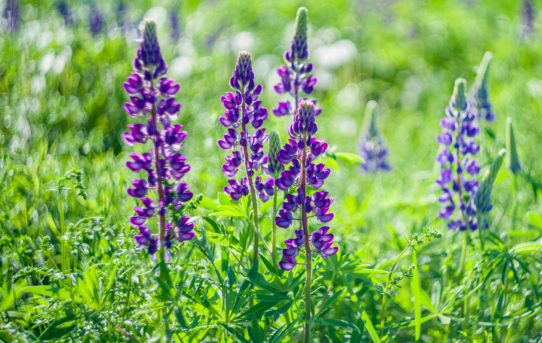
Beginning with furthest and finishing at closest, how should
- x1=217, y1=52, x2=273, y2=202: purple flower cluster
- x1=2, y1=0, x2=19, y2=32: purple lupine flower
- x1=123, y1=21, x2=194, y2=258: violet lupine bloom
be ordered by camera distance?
x1=2, y1=0, x2=19, y2=32: purple lupine flower < x1=217, y1=52, x2=273, y2=202: purple flower cluster < x1=123, y1=21, x2=194, y2=258: violet lupine bloom

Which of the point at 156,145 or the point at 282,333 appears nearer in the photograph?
the point at 156,145

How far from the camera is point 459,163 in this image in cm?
260

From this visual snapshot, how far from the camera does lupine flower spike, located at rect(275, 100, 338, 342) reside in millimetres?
1760

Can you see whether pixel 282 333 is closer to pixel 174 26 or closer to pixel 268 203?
pixel 268 203

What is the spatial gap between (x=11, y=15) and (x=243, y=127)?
3819 mm

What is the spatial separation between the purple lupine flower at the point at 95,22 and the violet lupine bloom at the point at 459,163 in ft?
13.7

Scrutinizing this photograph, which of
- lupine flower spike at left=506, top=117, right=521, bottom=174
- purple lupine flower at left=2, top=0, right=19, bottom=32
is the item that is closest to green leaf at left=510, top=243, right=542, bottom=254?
lupine flower spike at left=506, top=117, right=521, bottom=174

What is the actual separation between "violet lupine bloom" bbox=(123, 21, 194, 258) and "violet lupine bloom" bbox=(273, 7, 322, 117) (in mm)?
706

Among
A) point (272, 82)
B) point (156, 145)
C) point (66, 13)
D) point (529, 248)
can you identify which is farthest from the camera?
point (272, 82)

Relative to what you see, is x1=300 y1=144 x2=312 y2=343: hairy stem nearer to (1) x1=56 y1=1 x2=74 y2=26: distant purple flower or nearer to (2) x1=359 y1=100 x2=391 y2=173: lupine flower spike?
(2) x1=359 y1=100 x2=391 y2=173: lupine flower spike

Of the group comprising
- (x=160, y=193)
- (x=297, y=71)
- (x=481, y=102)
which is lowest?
(x=160, y=193)

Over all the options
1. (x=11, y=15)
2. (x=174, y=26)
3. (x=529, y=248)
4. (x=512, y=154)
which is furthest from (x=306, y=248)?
(x=174, y=26)

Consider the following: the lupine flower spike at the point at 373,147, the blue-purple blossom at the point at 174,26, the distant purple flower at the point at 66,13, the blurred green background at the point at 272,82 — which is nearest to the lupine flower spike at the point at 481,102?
the blurred green background at the point at 272,82

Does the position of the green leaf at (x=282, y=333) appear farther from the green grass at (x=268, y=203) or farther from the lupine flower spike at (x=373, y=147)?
the lupine flower spike at (x=373, y=147)
